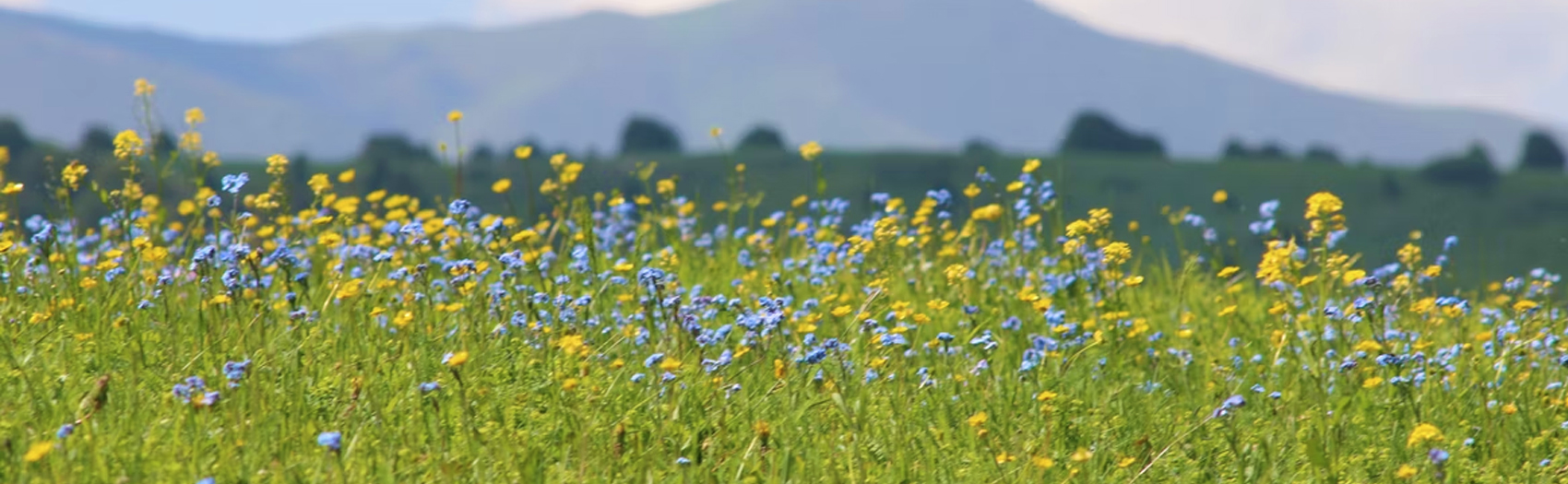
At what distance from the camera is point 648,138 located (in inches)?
5531

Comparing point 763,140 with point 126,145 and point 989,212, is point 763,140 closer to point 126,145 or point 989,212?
point 989,212

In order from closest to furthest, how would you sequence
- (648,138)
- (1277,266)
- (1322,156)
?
→ 1. (1277,266)
2. (1322,156)
3. (648,138)

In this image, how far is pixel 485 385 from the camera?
14.4ft

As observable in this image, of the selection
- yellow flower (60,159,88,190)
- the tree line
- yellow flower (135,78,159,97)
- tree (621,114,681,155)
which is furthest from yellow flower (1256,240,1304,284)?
tree (621,114,681,155)

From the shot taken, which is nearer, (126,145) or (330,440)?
(330,440)

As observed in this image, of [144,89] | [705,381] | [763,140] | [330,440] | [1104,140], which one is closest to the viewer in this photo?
[330,440]

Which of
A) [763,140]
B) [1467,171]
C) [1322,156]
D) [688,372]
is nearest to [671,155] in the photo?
[763,140]

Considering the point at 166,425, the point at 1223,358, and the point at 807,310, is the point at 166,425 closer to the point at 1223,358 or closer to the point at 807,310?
the point at 807,310

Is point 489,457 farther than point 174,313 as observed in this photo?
No

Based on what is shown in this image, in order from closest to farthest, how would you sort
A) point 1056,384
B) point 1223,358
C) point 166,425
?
point 166,425 < point 1056,384 < point 1223,358

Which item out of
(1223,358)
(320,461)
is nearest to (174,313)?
(320,461)

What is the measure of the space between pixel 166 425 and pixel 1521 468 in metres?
4.20

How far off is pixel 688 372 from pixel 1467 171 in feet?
402

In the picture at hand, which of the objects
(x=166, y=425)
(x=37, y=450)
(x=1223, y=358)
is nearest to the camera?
(x=37, y=450)
